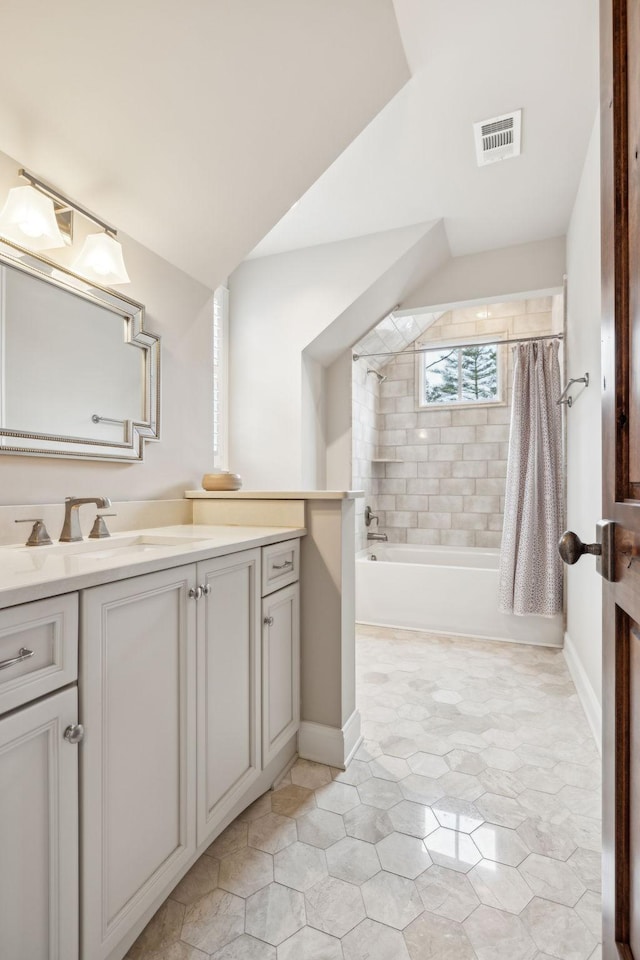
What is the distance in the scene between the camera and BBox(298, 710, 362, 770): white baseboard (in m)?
1.79

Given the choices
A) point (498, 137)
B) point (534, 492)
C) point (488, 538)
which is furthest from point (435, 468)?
point (498, 137)

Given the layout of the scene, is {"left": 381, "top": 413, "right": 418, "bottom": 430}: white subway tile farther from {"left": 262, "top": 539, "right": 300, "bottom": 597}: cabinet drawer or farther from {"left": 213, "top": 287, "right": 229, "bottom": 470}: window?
{"left": 262, "top": 539, "right": 300, "bottom": 597}: cabinet drawer

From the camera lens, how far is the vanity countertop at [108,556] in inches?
Result: 32.6

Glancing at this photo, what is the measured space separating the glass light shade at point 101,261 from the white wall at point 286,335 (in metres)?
1.72

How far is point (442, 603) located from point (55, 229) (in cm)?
301

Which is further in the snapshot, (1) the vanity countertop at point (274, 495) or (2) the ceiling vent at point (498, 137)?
(2) the ceiling vent at point (498, 137)

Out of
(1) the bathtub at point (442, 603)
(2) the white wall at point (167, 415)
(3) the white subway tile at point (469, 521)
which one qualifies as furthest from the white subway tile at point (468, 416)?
(2) the white wall at point (167, 415)

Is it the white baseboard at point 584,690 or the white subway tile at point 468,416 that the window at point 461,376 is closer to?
the white subway tile at point 468,416

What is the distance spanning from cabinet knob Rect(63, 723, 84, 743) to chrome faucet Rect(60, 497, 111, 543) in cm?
76

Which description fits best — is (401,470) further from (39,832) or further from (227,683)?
(39,832)

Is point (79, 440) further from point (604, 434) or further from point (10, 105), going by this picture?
point (604, 434)

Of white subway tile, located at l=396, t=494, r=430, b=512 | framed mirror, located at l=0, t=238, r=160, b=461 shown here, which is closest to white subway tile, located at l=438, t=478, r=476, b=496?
white subway tile, located at l=396, t=494, r=430, b=512

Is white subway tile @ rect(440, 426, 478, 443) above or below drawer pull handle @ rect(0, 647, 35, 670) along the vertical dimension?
above

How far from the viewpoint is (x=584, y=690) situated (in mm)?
2295
